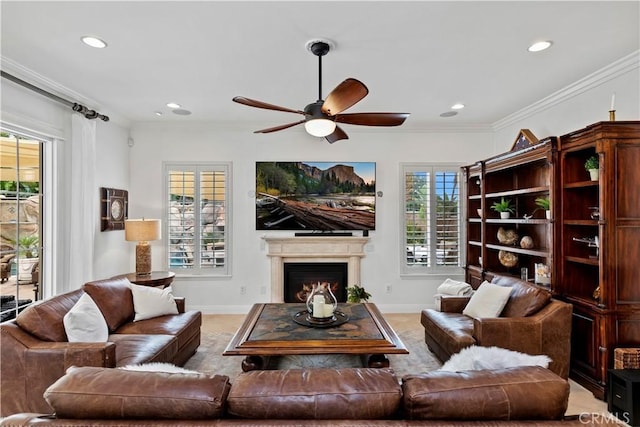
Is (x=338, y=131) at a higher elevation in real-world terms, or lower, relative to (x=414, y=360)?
higher

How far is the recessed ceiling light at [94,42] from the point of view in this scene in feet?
Result: 8.75

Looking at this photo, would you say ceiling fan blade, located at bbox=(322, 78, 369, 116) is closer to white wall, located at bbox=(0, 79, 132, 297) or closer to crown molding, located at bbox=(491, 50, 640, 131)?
crown molding, located at bbox=(491, 50, 640, 131)

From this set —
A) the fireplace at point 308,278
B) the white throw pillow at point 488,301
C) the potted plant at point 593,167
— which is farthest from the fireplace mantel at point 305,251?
the potted plant at point 593,167

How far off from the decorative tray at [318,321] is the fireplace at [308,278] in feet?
6.29

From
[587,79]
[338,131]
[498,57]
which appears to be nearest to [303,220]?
[338,131]

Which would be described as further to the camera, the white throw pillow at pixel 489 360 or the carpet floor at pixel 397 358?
the carpet floor at pixel 397 358

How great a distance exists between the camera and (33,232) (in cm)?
365

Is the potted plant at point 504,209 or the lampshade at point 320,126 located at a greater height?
the lampshade at point 320,126

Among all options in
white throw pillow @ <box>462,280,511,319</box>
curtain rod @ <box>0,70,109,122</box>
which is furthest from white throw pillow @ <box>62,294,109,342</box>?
white throw pillow @ <box>462,280,511,319</box>

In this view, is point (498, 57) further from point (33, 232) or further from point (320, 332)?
point (33, 232)

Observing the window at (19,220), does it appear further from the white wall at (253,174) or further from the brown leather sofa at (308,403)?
the brown leather sofa at (308,403)

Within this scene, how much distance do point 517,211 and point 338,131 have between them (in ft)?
8.78

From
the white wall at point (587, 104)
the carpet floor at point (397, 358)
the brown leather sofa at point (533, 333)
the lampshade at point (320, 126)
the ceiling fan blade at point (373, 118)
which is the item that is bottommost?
the carpet floor at point (397, 358)

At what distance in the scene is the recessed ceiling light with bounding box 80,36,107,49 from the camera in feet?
8.75
